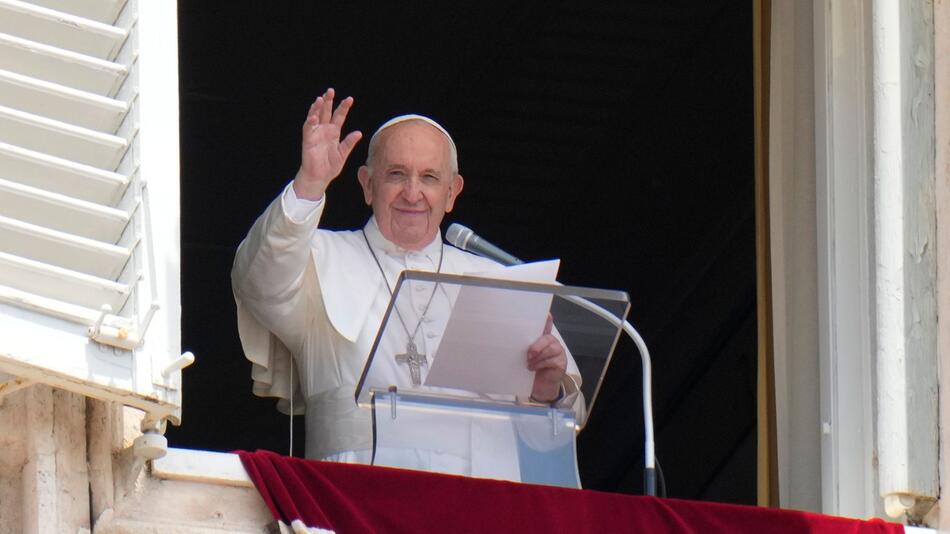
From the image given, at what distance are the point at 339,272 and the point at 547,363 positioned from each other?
0.88 meters

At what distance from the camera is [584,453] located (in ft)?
30.8

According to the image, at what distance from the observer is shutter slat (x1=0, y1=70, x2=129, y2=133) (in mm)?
4270

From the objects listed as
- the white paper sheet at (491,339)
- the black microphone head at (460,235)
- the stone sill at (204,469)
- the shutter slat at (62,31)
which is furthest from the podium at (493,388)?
the shutter slat at (62,31)

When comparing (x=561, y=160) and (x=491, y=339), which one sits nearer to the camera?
(x=491, y=339)

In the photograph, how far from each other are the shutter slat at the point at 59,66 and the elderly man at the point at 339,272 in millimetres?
518

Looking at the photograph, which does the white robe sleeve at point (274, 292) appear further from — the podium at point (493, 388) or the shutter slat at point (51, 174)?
the shutter slat at point (51, 174)

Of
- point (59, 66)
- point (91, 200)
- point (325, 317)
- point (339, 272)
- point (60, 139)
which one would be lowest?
point (325, 317)

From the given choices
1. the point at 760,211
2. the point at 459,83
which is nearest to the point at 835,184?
the point at 760,211

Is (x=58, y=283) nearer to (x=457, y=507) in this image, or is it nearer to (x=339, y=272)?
(x=457, y=507)

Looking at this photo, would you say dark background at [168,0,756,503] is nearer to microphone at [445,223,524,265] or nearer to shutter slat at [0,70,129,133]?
microphone at [445,223,524,265]

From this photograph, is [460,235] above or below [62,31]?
below

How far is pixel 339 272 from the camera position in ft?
17.3

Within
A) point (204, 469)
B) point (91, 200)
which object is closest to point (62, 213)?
point (91, 200)

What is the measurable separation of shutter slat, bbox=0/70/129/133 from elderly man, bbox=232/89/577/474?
0.55 meters
